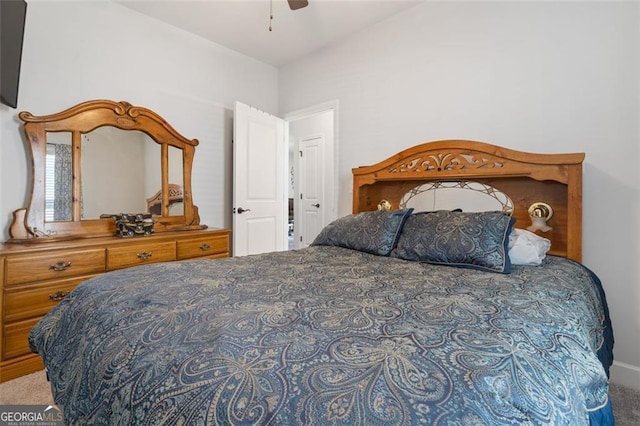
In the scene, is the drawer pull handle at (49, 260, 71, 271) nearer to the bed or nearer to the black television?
the bed

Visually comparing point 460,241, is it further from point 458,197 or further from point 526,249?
point 458,197

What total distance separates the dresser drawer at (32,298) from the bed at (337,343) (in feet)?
3.11

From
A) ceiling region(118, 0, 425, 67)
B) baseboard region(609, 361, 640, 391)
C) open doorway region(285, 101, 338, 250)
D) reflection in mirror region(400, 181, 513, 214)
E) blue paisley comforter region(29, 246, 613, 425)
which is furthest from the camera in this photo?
open doorway region(285, 101, 338, 250)

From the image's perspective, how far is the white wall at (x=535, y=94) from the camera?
183cm

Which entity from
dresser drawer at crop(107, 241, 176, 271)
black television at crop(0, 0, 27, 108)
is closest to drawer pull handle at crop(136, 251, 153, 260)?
dresser drawer at crop(107, 241, 176, 271)

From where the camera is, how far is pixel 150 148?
Answer: 293cm

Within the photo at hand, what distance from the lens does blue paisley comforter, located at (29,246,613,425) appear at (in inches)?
21.3

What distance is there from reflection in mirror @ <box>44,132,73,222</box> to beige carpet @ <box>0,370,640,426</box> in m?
1.12

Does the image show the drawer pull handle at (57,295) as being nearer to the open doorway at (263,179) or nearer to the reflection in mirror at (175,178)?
the reflection in mirror at (175,178)

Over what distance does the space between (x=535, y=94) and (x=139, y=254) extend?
319cm

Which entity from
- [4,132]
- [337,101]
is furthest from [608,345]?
[4,132]

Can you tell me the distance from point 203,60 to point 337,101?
1.53 metres

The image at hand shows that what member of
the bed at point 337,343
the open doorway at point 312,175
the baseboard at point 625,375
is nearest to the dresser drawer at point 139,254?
the bed at point 337,343

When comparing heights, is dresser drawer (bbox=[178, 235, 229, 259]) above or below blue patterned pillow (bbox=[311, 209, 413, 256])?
below
